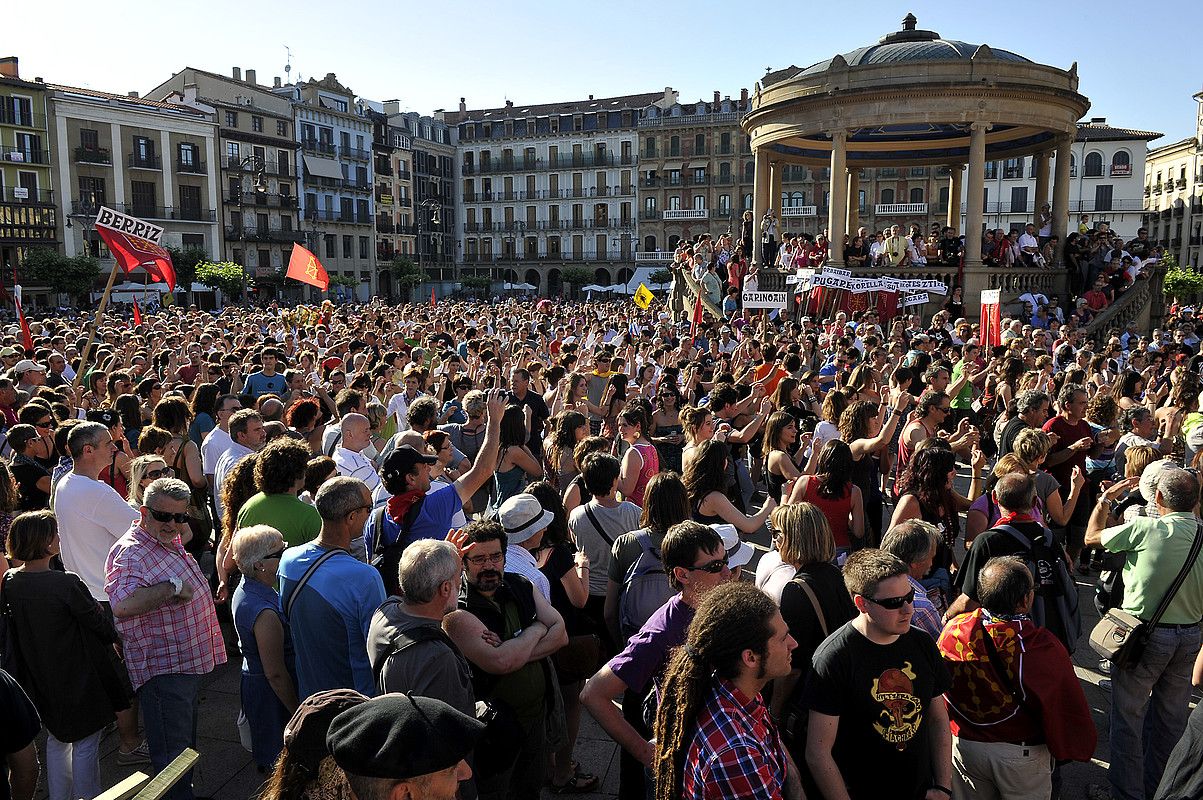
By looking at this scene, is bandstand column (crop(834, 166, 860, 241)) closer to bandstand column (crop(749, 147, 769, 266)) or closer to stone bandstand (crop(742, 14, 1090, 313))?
bandstand column (crop(749, 147, 769, 266))

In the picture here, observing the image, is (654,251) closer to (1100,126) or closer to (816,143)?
(1100,126)

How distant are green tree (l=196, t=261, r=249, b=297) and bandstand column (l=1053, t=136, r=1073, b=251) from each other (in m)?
38.7

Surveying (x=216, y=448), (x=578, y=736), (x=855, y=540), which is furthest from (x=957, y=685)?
(x=216, y=448)

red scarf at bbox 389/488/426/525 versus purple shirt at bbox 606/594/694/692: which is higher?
red scarf at bbox 389/488/426/525

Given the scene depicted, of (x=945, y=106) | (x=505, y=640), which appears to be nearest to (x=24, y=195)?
(x=945, y=106)

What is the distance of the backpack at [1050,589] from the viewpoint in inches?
179

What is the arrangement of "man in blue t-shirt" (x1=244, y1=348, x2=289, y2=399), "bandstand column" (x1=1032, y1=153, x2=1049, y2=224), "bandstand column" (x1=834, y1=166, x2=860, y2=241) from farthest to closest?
1. "bandstand column" (x1=834, y1=166, x2=860, y2=241)
2. "bandstand column" (x1=1032, y1=153, x2=1049, y2=224)
3. "man in blue t-shirt" (x1=244, y1=348, x2=289, y2=399)

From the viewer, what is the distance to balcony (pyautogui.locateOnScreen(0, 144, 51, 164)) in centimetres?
4716

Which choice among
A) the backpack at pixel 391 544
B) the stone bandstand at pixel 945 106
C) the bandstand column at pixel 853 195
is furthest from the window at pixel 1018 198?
the backpack at pixel 391 544

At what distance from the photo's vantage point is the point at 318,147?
6419 centimetres

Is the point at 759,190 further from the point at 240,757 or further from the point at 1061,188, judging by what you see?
the point at 240,757

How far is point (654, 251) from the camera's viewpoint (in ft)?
236

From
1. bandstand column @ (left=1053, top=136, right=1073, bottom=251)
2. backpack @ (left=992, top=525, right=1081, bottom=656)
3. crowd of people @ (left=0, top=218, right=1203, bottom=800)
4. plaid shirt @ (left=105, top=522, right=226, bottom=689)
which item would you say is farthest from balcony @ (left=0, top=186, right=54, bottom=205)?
backpack @ (left=992, top=525, right=1081, bottom=656)

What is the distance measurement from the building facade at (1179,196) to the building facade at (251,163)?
59.3 m
